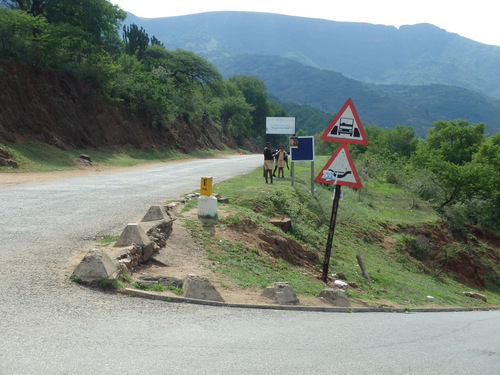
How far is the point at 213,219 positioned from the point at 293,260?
89.9 inches

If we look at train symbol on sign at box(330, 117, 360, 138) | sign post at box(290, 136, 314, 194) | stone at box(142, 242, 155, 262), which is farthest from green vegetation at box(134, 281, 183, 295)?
sign post at box(290, 136, 314, 194)

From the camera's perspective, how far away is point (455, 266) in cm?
2206

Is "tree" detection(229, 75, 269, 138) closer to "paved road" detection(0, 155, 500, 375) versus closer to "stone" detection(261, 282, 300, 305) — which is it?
"stone" detection(261, 282, 300, 305)

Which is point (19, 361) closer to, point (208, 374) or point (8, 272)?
point (208, 374)

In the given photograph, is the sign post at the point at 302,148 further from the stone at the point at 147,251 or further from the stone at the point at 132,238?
the stone at the point at 132,238

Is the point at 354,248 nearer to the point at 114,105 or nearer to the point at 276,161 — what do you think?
the point at 276,161

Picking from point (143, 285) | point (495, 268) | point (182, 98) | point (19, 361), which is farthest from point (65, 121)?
point (19, 361)

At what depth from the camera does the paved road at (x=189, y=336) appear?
14.6ft

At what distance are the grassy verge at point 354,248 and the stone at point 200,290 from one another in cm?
140

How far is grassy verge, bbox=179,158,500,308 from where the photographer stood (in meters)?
10.2

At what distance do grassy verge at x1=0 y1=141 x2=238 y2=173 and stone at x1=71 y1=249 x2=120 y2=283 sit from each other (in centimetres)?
1846

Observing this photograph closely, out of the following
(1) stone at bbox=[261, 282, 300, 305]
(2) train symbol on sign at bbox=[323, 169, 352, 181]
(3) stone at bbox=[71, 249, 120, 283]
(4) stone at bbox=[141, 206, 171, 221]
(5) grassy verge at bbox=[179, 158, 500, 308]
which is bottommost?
(5) grassy verge at bbox=[179, 158, 500, 308]

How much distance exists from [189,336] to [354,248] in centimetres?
1271

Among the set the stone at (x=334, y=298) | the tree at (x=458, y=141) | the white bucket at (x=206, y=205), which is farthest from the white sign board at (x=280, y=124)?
the tree at (x=458, y=141)
